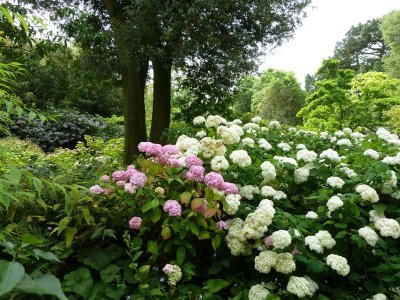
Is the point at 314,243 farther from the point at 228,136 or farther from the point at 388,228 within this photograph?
the point at 228,136

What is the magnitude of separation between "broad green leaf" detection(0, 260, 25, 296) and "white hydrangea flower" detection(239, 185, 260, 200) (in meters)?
1.74

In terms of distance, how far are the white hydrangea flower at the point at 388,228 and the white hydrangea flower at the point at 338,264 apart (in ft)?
0.98

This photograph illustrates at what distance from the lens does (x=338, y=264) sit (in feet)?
6.33

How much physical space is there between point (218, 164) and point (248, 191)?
0.83 ft

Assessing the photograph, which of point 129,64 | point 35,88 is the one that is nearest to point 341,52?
point 35,88

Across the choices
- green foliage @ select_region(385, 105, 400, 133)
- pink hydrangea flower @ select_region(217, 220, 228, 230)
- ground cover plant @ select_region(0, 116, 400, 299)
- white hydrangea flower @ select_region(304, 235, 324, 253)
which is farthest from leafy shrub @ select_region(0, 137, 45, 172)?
green foliage @ select_region(385, 105, 400, 133)

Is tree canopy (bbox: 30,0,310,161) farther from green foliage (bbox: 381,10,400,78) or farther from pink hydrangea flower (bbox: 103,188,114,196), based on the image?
green foliage (bbox: 381,10,400,78)

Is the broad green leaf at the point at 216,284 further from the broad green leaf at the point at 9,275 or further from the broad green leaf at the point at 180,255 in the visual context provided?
the broad green leaf at the point at 9,275

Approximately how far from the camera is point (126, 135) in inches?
256

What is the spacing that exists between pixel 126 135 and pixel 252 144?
13.1 ft

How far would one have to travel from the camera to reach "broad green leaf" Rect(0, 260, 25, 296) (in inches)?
26.3

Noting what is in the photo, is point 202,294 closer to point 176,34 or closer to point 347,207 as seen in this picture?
point 347,207

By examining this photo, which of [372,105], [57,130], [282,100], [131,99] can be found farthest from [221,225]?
[282,100]

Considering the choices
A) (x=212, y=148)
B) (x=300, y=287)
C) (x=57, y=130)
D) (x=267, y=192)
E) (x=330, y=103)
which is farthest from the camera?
(x=330, y=103)
